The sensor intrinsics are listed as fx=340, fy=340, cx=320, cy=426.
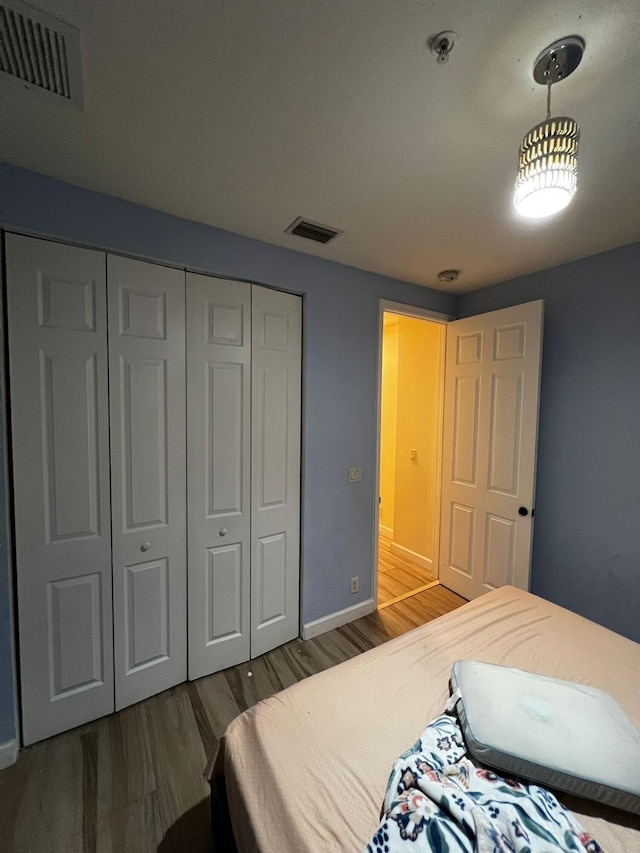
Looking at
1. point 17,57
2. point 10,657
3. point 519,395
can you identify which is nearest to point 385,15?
point 17,57

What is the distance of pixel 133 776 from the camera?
1.38m

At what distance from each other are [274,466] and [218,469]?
342 millimetres

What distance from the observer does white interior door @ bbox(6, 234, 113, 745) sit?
142cm

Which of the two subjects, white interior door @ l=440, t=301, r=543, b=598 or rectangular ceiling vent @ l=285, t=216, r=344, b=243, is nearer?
rectangular ceiling vent @ l=285, t=216, r=344, b=243

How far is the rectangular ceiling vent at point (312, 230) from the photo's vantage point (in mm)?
1763

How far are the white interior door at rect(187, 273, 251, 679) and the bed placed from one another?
0.89 meters

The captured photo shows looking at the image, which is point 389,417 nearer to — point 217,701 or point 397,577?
point 397,577

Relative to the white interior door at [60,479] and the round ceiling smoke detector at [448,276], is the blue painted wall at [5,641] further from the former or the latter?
the round ceiling smoke detector at [448,276]

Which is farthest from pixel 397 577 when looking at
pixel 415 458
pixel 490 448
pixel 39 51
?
pixel 39 51

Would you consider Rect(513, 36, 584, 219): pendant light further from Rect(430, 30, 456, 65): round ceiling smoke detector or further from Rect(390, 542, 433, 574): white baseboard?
Rect(390, 542, 433, 574): white baseboard

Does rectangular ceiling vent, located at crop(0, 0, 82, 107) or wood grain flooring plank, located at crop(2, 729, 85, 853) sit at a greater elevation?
rectangular ceiling vent, located at crop(0, 0, 82, 107)

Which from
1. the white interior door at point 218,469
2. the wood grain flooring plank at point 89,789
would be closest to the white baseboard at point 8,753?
the wood grain flooring plank at point 89,789

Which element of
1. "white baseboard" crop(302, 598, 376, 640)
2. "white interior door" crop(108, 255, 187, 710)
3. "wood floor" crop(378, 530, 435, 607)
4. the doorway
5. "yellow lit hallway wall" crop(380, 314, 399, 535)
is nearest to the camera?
"white interior door" crop(108, 255, 187, 710)

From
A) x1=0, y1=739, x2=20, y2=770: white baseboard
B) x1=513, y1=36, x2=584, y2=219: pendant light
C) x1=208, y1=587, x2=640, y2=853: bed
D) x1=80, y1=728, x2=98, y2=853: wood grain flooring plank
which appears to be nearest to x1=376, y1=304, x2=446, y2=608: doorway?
x1=208, y1=587, x2=640, y2=853: bed
